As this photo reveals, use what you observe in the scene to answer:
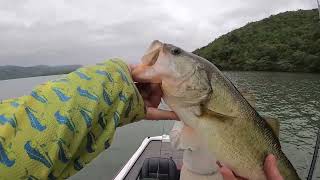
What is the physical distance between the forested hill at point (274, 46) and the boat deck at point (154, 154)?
61495 millimetres

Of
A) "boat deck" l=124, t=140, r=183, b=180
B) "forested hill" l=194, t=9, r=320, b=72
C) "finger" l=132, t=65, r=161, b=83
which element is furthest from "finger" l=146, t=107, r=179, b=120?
A: "forested hill" l=194, t=9, r=320, b=72

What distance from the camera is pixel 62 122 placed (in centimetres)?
151

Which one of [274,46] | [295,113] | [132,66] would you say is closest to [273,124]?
[132,66]

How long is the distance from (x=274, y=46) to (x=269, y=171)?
80627 mm

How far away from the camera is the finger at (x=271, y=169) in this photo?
252 cm

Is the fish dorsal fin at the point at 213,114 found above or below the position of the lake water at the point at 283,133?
above

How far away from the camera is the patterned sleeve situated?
140 cm

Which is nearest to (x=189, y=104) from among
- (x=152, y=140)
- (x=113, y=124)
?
(x=113, y=124)

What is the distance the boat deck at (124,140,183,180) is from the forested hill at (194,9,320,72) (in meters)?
61.5

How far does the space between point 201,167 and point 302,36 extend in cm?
8164

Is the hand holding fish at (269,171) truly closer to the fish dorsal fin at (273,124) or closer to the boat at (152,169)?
the fish dorsal fin at (273,124)

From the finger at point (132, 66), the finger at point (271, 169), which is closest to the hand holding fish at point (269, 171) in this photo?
the finger at point (271, 169)

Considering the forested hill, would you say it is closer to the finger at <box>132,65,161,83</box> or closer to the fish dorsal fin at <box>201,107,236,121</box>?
the fish dorsal fin at <box>201,107,236,121</box>

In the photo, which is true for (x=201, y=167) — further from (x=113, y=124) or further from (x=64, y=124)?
(x=64, y=124)
